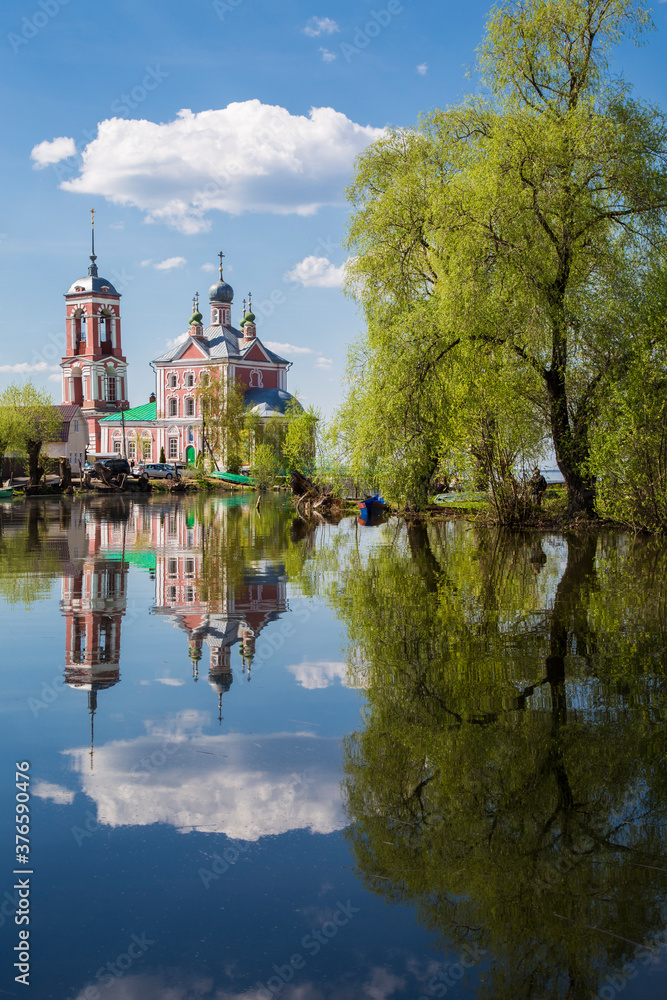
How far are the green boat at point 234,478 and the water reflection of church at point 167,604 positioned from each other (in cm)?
4592

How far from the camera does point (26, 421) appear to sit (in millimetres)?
60562

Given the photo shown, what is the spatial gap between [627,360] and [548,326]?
6.46 feet

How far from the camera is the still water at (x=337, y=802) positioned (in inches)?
144

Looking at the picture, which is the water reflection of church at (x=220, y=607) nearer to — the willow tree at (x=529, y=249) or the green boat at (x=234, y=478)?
the willow tree at (x=529, y=249)

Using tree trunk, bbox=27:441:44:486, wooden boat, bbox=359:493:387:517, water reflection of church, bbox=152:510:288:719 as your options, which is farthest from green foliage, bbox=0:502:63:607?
tree trunk, bbox=27:441:44:486

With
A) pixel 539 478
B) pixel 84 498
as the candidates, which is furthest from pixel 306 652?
pixel 84 498

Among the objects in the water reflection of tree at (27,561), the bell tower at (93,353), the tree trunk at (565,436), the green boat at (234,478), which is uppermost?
the bell tower at (93,353)

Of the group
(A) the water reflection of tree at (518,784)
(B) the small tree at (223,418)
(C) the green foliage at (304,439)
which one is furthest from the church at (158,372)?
(A) the water reflection of tree at (518,784)

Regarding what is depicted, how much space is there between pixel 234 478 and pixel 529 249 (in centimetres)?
5184

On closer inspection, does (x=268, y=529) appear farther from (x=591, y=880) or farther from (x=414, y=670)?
(x=591, y=880)

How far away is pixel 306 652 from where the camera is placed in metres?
9.11

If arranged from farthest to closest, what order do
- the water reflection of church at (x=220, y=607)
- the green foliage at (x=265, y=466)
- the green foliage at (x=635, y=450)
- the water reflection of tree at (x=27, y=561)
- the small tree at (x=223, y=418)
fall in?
the small tree at (x=223, y=418)
the green foliage at (x=265, y=466)
the green foliage at (x=635, y=450)
the water reflection of tree at (x=27, y=561)
the water reflection of church at (x=220, y=607)

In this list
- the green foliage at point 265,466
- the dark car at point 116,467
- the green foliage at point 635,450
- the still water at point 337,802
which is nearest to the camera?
the still water at point 337,802

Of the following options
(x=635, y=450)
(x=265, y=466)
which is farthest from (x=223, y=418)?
(x=635, y=450)
